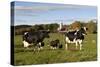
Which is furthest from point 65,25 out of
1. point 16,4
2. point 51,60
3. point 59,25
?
point 16,4

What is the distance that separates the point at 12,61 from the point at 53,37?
499 mm

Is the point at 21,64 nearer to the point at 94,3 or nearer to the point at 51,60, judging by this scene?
the point at 51,60

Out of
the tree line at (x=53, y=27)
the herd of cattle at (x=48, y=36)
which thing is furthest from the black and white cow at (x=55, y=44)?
the tree line at (x=53, y=27)

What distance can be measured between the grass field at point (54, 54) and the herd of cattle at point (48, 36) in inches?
1.6

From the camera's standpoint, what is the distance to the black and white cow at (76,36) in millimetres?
2367

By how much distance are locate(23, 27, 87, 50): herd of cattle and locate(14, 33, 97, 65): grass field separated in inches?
1.6

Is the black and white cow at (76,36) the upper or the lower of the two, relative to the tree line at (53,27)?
lower

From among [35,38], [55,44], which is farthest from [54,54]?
[35,38]

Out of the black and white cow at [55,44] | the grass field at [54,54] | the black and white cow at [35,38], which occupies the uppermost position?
the black and white cow at [35,38]

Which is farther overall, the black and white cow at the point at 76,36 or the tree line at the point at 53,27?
the black and white cow at the point at 76,36

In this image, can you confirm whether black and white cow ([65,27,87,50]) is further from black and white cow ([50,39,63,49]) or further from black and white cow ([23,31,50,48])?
black and white cow ([23,31,50,48])

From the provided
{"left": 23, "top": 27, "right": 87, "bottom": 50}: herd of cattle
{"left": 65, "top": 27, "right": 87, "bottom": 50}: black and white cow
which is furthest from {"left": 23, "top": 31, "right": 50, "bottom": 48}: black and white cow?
{"left": 65, "top": 27, "right": 87, "bottom": 50}: black and white cow

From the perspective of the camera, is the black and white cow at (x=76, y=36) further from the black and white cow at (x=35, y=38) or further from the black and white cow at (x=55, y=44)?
the black and white cow at (x=35, y=38)
